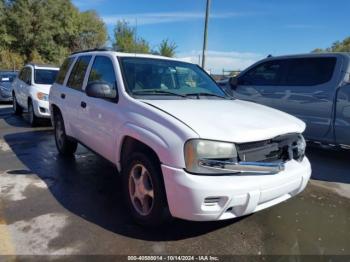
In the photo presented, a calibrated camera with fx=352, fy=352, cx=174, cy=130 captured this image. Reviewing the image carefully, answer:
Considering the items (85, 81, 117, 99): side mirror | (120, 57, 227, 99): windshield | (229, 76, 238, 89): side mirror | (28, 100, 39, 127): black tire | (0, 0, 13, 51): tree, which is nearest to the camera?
(85, 81, 117, 99): side mirror

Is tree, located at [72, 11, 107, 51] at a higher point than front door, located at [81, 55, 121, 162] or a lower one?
higher

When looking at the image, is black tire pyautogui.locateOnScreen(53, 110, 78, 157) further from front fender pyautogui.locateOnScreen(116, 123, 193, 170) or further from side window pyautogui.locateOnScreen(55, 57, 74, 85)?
front fender pyautogui.locateOnScreen(116, 123, 193, 170)

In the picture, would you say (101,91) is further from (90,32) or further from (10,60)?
(90,32)

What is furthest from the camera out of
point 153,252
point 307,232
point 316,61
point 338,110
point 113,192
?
point 316,61

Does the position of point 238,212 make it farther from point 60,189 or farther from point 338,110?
point 338,110

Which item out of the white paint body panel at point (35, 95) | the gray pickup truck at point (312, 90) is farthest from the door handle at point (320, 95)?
the white paint body panel at point (35, 95)

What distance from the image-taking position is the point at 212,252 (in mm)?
3146

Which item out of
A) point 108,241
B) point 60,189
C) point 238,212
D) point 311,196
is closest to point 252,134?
point 238,212

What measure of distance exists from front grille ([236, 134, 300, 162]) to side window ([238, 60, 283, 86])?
3601 millimetres

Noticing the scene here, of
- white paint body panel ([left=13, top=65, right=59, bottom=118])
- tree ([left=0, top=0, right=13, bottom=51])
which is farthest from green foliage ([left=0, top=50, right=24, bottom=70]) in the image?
white paint body panel ([left=13, top=65, right=59, bottom=118])

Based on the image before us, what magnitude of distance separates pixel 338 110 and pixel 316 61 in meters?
1.08

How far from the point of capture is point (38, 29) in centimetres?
4144

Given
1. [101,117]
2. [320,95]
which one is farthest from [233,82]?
[101,117]

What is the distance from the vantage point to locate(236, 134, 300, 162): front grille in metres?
3.09
